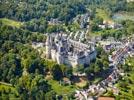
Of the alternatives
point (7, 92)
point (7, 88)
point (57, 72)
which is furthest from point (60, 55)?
point (7, 92)

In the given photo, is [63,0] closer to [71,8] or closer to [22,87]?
[71,8]

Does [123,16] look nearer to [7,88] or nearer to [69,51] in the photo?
[69,51]

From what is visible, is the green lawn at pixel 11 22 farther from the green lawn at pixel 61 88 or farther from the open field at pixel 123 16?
the green lawn at pixel 61 88

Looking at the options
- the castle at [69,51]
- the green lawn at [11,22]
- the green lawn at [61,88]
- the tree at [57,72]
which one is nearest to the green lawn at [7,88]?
the green lawn at [61,88]

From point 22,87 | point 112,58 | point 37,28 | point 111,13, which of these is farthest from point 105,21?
point 22,87

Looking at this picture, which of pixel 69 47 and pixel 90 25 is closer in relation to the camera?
pixel 69 47

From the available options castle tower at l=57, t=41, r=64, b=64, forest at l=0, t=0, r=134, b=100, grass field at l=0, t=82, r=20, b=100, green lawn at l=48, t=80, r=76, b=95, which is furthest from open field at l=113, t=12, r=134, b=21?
grass field at l=0, t=82, r=20, b=100
